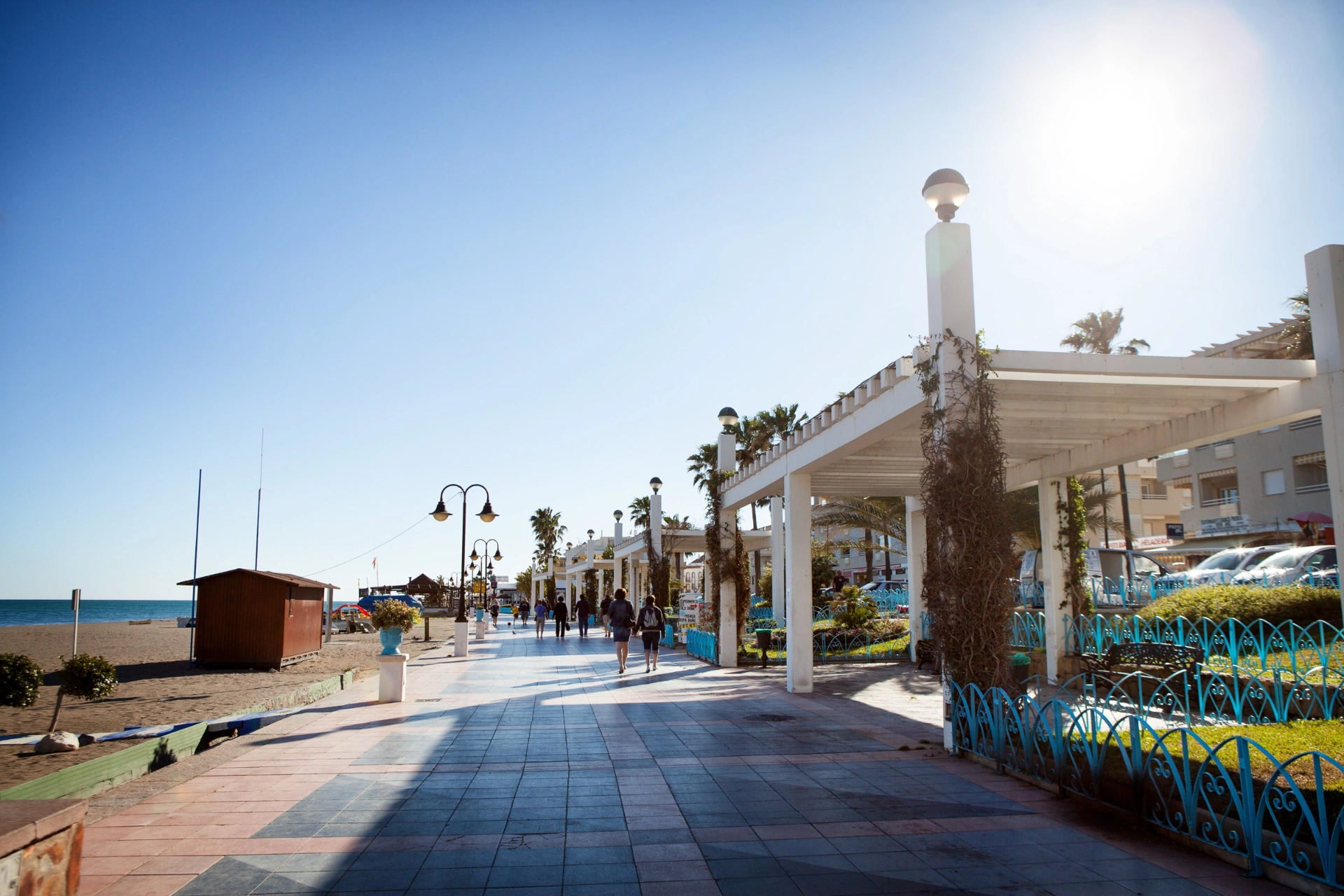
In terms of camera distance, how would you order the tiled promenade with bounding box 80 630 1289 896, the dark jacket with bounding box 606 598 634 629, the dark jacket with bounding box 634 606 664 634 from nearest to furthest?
the tiled promenade with bounding box 80 630 1289 896 → the dark jacket with bounding box 634 606 664 634 → the dark jacket with bounding box 606 598 634 629

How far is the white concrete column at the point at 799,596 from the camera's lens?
1288 cm

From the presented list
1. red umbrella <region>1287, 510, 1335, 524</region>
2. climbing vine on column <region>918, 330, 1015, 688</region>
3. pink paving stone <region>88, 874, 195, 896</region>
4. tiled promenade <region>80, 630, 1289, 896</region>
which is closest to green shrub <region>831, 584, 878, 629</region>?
tiled promenade <region>80, 630, 1289, 896</region>

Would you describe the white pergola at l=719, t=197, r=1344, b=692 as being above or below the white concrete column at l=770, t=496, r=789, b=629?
above

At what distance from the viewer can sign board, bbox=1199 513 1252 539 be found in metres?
35.4

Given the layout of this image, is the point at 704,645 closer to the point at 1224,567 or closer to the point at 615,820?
the point at 615,820

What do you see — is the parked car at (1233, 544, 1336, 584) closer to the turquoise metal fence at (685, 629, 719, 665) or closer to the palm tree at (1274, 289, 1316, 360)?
the palm tree at (1274, 289, 1316, 360)

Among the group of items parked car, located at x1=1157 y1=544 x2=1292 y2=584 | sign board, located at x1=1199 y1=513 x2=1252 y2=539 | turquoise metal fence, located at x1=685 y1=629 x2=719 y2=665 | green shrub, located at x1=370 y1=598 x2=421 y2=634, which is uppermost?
sign board, located at x1=1199 y1=513 x2=1252 y2=539

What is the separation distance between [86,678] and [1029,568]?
21.1 m

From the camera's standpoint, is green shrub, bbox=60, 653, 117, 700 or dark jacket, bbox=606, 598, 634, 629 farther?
dark jacket, bbox=606, 598, 634, 629

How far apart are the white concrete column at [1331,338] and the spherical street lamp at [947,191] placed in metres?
3.22

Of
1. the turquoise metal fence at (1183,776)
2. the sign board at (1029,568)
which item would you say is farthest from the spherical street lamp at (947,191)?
the sign board at (1029,568)

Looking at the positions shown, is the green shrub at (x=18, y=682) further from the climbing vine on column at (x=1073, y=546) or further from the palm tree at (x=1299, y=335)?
the palm tree at (x=1299, y=335)

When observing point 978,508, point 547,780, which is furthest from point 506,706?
point 978,508

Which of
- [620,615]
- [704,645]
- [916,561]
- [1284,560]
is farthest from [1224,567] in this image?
[620,615]
